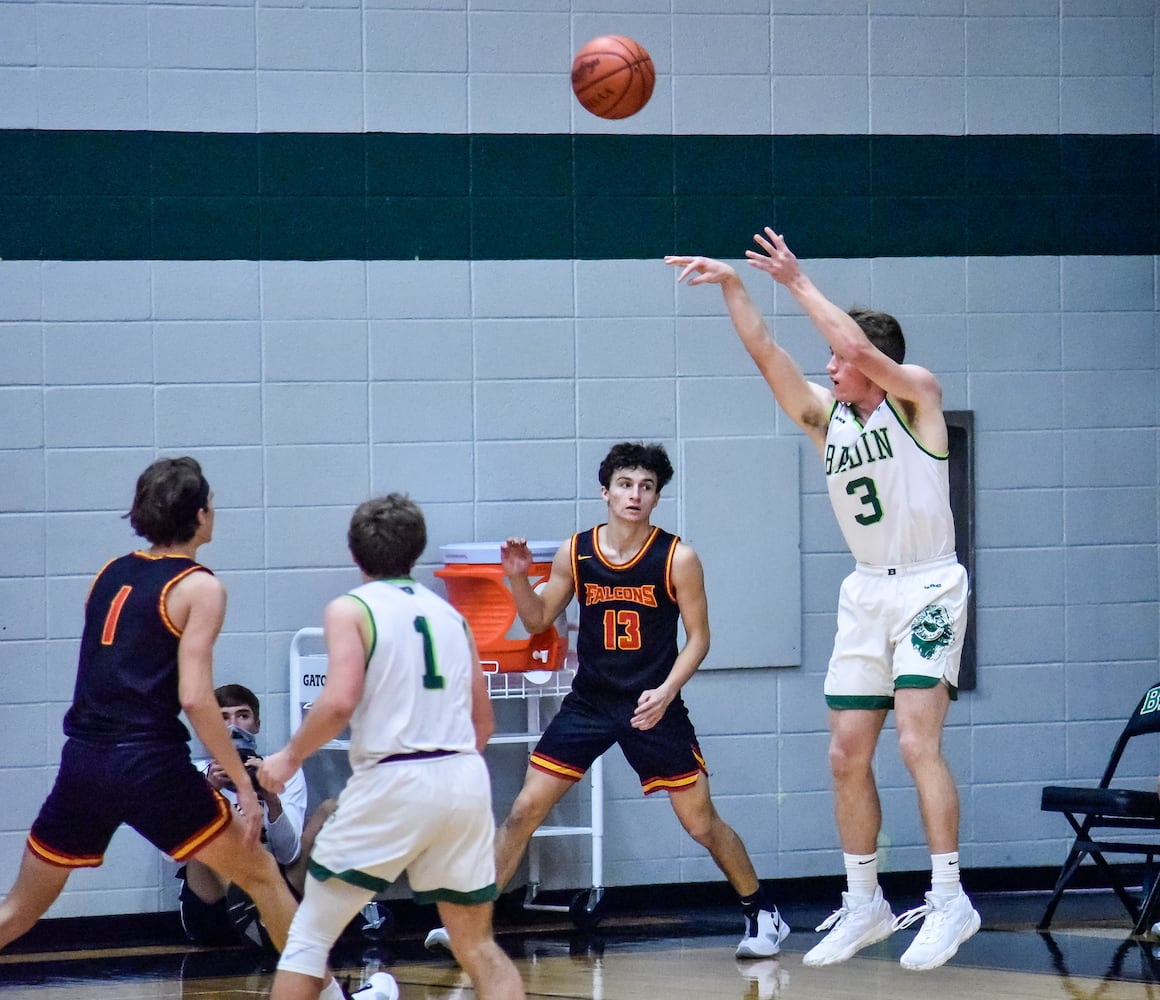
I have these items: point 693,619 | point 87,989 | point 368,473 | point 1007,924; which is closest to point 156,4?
point 368,473

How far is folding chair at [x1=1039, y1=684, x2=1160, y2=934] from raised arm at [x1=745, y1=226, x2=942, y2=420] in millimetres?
1895

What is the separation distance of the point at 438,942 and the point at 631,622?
52.3 inches

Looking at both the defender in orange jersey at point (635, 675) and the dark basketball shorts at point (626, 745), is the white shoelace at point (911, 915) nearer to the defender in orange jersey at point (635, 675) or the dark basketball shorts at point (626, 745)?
the defender in orange jersey at point (635, 675)

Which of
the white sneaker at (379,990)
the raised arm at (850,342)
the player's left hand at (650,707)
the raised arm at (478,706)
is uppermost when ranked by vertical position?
the raised arm at (850,342)

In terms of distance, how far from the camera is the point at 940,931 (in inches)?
194

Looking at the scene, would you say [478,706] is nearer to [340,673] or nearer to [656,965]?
[340,673]

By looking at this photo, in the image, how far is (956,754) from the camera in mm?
7008

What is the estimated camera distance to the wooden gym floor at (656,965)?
525cm

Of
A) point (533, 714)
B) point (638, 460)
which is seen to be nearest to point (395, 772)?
point (638, 460)

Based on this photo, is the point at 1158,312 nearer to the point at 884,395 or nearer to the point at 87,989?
the point at 884,395

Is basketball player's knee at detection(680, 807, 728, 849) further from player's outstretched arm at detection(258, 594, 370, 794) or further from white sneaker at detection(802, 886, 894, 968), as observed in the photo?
player's outstretched arm at detection(258, 594, 370, 794)

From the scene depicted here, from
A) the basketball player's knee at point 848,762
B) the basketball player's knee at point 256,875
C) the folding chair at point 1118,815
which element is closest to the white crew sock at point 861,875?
the basketball player's knee at point 848,762

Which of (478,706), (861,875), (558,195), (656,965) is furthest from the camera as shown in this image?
(558,195)

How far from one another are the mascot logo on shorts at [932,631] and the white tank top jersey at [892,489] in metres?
0.18
